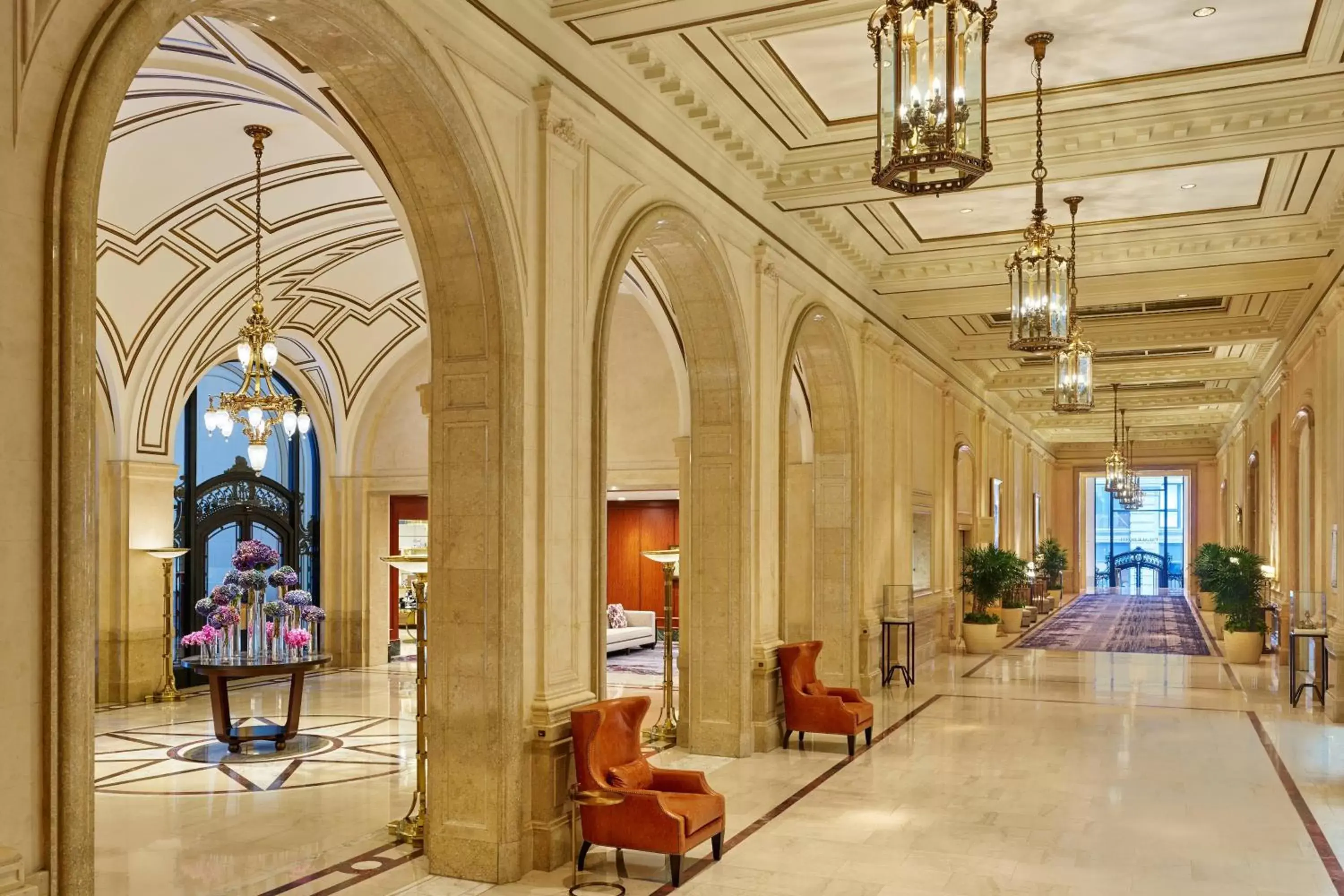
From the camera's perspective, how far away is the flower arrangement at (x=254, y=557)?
32.8 feet

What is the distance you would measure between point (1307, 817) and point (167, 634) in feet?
36.0

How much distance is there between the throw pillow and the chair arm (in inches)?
1.6

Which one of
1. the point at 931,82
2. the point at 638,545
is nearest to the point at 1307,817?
the point at 931,82

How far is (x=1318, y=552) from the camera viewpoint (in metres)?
12.5

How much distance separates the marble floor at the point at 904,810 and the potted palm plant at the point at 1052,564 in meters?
16.0

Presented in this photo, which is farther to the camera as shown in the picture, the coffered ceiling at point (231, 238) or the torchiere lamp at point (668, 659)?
the torchiere lamp at point (668, 659)

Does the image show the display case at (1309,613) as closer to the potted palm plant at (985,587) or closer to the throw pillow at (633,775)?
the potted palm plant at (985,587)

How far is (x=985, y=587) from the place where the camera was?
706 inches

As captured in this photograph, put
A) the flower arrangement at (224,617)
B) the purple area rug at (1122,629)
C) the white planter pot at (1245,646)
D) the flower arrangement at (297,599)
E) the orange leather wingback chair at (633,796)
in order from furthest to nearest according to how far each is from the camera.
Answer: the purple area rug at (1122,629)
the white planter pot at (1245,646)
the flower arrangement at (297,599)
the flower arrangement at (224,617)
the orange leather wingback chair at (633,796)

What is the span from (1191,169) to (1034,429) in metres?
21.2

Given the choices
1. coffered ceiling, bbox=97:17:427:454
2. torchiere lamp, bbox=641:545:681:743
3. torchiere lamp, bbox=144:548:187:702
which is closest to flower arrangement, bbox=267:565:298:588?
torchiere lamp, bbox=144:548:187:702

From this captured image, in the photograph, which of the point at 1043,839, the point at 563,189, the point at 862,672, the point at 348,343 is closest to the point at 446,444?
the point at 563,189

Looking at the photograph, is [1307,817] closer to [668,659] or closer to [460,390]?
[668,659]

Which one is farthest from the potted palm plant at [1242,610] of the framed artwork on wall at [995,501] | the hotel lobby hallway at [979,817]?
the framed artwork on wall at [995,501]
